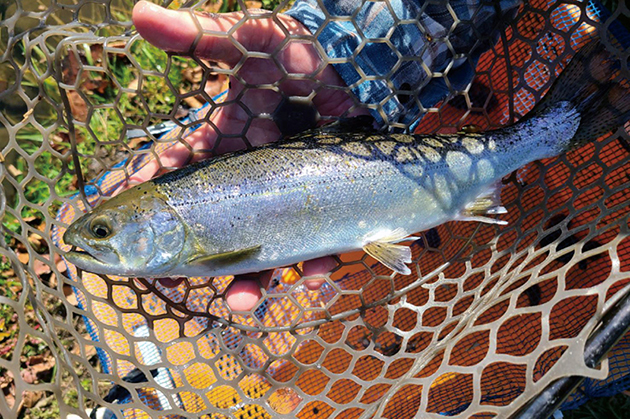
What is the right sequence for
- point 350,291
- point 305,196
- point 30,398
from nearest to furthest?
1. point 305,196
2. point 350,291
3. point 30,398

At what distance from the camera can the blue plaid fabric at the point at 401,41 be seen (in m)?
2.36

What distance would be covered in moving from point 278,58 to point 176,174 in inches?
32.3

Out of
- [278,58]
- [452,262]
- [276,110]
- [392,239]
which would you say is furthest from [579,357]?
[278,58]

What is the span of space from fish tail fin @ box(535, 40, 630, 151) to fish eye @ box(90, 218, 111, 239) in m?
2.12

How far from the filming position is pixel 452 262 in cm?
259

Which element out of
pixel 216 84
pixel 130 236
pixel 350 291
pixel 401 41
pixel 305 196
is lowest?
pixel 350 291

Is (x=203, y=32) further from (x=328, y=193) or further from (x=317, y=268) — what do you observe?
(x=317, y=268)

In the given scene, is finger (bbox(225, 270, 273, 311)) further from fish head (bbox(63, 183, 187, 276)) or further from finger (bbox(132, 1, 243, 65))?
finger (bbox(132, 1, 243, 65))

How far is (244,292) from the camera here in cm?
243

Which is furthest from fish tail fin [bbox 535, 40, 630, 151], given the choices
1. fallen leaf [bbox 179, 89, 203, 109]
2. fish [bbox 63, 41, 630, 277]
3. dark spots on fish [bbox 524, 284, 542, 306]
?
fallen leaf [bbox 179, 89, 203, 109]

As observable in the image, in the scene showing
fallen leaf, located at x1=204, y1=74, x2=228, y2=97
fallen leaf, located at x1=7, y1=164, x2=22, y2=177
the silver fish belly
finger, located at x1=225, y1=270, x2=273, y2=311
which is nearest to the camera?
the silver fish belly

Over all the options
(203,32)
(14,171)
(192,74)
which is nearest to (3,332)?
(14,171)

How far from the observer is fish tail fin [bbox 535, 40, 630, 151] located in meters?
2.15

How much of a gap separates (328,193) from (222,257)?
0.56m
